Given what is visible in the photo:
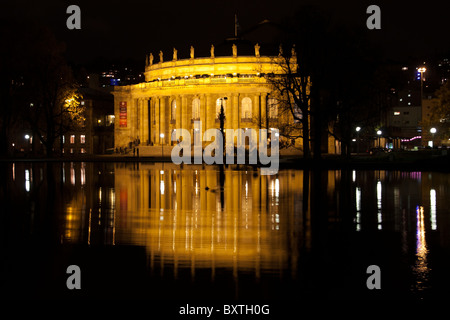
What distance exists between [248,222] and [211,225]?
1.37m

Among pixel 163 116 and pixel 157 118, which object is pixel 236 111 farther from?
pixel 157 118

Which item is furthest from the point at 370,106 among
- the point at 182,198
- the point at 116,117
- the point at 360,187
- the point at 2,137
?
the point at 116,117

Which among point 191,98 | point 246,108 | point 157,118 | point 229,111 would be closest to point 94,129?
point 157,118

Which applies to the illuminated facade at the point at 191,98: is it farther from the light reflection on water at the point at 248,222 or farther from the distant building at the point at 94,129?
the light reflection on water at the point at 248,222

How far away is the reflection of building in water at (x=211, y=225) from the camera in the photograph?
1326 centimetres

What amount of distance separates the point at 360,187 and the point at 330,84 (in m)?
28.7

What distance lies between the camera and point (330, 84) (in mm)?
60406

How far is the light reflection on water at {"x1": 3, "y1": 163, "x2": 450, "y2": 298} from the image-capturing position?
509 inches

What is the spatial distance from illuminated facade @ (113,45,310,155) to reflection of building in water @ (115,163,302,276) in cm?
7375

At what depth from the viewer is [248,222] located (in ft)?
62.4

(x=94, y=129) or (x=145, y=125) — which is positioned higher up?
(x=145, y=125)

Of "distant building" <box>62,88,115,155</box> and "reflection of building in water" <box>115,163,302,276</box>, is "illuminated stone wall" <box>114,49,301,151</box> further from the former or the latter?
"reflection of building in water" <box>115,163,302,276</box>

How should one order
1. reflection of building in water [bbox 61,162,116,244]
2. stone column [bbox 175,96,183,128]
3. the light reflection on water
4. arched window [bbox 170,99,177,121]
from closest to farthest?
the light reflection on water → reflection of building in water [bbox 61,162,116,244] → stone column [bbox 175,96,183,128] → arched window [bbox 170,99,177,121]

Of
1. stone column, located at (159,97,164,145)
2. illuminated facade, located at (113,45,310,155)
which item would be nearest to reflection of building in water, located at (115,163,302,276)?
illuminated facade, located at (113,45,310,155)
